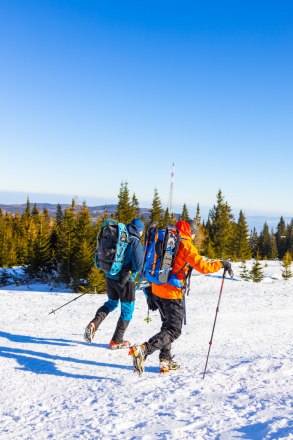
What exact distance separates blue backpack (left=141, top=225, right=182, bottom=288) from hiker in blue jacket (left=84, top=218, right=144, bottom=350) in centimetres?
104

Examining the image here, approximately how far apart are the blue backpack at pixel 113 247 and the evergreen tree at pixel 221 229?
42816 millimetres

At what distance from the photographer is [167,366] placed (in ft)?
18.3

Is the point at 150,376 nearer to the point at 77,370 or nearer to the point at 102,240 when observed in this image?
the point at 77,370

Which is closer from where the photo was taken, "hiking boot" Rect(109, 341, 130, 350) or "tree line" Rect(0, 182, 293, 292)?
"hiking boot" Rect(109, 341, 130, 350)

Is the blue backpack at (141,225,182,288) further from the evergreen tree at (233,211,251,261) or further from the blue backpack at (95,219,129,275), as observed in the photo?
the evergreen tree at (233,211,251,261)

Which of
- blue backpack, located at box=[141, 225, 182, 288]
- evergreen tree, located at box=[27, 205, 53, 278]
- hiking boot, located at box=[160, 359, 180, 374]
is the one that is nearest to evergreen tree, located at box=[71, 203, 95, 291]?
Result: evergreen tree, located at box=[27, 205, 53, 278]

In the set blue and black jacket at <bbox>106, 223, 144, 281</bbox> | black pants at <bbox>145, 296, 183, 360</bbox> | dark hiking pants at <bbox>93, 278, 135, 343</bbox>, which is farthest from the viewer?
dark hiking pants at <bbox>93, 278, 135, 343</bbox>

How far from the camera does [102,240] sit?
6.62m

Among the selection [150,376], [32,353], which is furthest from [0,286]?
[150,376]

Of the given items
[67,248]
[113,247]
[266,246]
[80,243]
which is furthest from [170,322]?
[266,246]

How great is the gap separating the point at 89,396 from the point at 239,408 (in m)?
1.93

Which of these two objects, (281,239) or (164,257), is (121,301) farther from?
(281,239)

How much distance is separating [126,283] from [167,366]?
1749mm

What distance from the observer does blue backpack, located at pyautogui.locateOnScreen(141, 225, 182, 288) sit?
5.42 m
